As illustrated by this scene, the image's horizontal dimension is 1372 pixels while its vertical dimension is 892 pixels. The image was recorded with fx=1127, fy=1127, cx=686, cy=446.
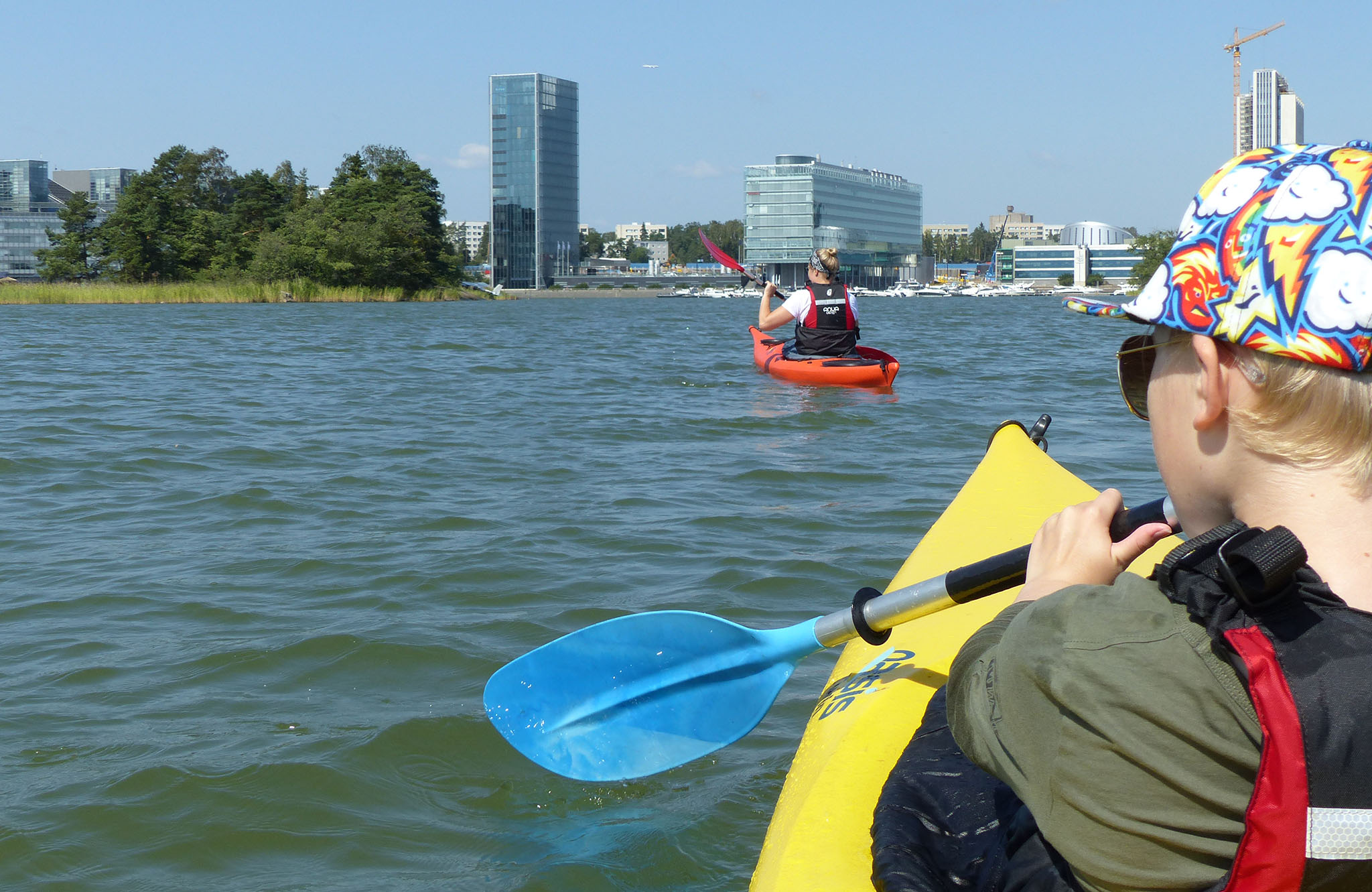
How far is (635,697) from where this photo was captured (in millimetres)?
2533

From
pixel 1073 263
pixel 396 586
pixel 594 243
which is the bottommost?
pixel 396 586

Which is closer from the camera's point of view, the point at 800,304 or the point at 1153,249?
the point at 800,304

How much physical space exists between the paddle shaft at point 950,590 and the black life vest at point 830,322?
806 centimetres

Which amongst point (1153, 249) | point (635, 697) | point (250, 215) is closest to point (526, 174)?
point (250, 215)

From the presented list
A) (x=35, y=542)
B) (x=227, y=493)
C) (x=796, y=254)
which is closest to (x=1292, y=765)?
(x=35, y=542)

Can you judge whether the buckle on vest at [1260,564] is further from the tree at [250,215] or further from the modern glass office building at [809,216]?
the modern glass office building at [809,216]

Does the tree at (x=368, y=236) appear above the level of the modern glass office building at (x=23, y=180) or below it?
below

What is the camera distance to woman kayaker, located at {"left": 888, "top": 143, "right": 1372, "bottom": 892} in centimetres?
85

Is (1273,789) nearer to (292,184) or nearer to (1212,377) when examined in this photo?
(1212,377)

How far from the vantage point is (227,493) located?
556cm

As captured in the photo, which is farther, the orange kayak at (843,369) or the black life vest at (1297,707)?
the orange kayak at (843,369)

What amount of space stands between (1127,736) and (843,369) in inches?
357

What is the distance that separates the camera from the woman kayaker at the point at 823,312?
999cm

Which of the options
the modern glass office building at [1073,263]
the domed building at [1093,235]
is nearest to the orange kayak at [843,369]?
the modern glass office building at [1073,263]
